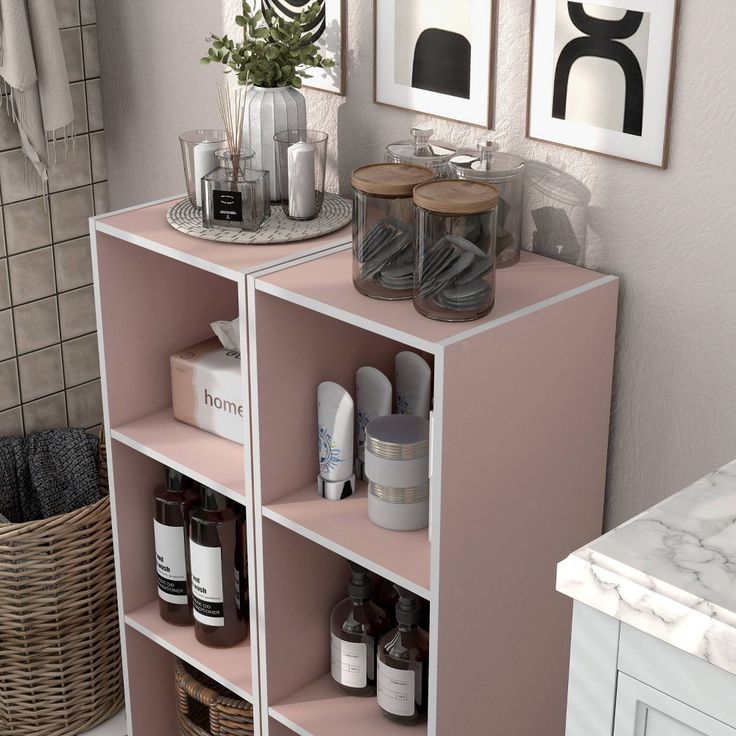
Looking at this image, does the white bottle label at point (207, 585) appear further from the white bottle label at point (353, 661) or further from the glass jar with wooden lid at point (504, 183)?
the glass jar with wooden lid at point (504, 183)

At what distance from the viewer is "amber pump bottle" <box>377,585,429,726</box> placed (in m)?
1.83

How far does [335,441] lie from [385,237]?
0.34m

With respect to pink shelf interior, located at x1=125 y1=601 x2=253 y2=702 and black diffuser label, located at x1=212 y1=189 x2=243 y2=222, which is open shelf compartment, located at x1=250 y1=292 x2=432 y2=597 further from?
pink shelf interior, located at x1=125 y1=601 x2=253 y2=702

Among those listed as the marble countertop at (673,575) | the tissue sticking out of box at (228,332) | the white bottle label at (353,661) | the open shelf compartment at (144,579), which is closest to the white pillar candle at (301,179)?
the tissue sticking out of box at (228,332)

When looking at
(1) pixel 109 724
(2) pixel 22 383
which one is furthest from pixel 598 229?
(1) pixel 109 724

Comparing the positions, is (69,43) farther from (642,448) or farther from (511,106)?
(642,448)

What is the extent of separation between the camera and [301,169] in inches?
73.0

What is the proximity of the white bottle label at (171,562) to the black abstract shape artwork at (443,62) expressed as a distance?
89 centimetres

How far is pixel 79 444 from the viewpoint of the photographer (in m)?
2.52

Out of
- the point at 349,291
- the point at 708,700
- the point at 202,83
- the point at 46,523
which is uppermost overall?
the point at 202,83

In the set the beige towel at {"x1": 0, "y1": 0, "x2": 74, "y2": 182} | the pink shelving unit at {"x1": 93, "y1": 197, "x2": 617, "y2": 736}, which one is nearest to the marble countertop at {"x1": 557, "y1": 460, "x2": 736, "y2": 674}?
the pink shelving unit at {"x1": 93, "y1": 197, "x2": 617, "y2": 736}

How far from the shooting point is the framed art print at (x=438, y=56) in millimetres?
1779

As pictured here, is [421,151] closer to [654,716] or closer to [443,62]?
[443,62]

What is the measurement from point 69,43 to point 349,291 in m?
1.07
